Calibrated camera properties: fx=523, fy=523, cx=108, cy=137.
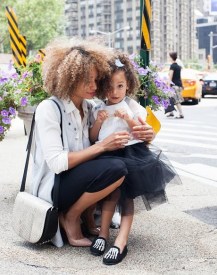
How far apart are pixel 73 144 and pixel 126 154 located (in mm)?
373

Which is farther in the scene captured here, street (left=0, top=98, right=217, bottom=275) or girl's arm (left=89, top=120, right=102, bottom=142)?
girl's arm (left=89, top=120, right=102, bottom=142)

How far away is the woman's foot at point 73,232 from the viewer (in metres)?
3.60

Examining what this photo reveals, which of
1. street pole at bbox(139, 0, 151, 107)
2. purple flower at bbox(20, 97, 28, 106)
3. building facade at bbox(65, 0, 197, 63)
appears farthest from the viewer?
building facade at bbox(65, 0, 197, 63)

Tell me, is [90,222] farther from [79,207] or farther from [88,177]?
[88,177]

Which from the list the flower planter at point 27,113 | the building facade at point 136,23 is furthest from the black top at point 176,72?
the building facade at point 136,23

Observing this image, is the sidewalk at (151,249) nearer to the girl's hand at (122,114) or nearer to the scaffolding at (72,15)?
the girl's hand at (122,114)

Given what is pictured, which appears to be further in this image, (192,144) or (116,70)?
(192,144)

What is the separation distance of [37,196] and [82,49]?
106cm

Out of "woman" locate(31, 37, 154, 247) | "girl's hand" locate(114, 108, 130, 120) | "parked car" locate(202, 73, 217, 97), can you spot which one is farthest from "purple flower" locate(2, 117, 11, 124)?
"parked car" locate(202, 73, 217, 97)

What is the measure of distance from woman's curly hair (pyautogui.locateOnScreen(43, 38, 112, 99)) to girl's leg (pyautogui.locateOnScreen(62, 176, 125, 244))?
0.68 m

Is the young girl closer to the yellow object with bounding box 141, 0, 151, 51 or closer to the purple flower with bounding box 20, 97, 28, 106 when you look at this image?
the purple flower with bounding box 20, 97, 28, 106

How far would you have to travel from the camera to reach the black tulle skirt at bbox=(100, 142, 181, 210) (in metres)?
3.43

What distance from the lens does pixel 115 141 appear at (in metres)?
3.38

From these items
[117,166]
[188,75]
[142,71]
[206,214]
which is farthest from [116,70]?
[188,75]
